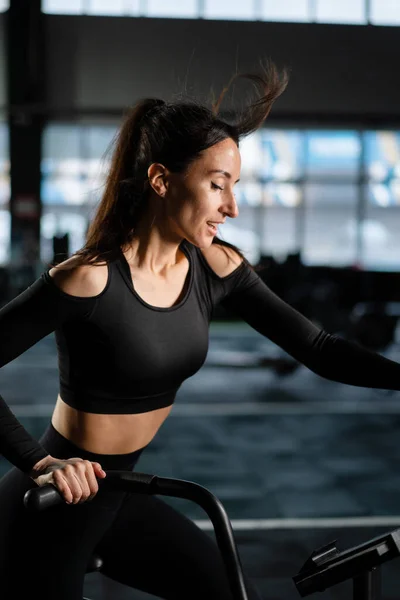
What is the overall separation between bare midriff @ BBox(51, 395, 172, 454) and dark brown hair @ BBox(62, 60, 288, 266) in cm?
28

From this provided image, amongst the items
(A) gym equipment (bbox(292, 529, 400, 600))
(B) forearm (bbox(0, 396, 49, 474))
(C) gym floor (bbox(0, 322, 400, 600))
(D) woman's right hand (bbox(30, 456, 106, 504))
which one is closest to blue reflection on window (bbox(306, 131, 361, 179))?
(C) gym floor (bbox(0, 322, 400, 600))

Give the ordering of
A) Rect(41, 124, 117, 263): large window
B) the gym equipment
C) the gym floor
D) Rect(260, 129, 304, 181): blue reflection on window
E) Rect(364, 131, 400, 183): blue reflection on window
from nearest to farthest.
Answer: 1. the gym equipment
2. the gym floor
3. Rect(41, 124, 117, 263): large window
4. Rect(260, 129, 304, 181): blue reflection on window
5. Rect(364, 131, 400, 183): blue reflection on window

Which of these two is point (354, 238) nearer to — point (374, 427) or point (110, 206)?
point (374, 427)

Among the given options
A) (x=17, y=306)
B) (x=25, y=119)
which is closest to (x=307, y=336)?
(x=17, y=306)

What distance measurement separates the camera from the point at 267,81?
1.54 m

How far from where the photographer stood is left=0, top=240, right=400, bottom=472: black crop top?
1351 millimetres

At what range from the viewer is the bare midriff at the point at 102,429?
145 centimetres

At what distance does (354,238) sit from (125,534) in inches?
502

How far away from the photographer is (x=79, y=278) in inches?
54.4

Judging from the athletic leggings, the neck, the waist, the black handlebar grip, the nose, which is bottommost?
the athletic leggings

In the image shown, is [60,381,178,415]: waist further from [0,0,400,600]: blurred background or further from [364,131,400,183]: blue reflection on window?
[364,131,400,183]: blue reflection on window

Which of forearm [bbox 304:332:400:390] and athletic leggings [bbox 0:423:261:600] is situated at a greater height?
forearm [bbox 304:332:400:390]

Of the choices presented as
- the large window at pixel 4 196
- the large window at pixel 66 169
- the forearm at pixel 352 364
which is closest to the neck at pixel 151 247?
the forearm at pixel 352 364

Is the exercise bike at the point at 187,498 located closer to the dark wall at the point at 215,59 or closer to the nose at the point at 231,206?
the nose at the point at 231,206
